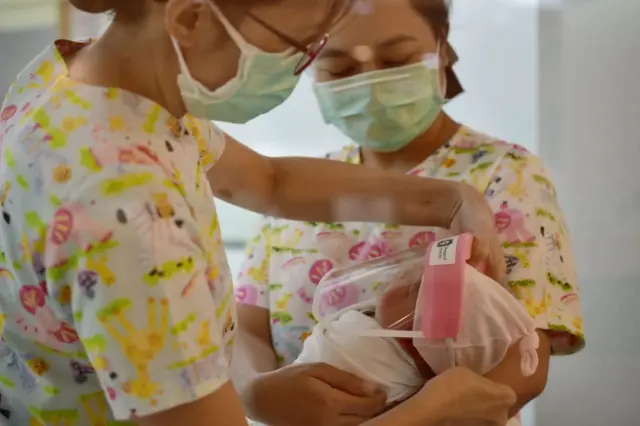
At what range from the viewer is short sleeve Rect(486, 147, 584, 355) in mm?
893

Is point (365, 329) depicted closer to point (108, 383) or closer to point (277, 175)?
point (277, 175)

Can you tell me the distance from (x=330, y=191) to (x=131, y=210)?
0.41 m

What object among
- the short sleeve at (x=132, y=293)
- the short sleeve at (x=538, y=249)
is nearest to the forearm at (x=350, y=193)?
the short sleeve at (x=538, y=249)

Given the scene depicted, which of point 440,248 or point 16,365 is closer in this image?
point 16,365

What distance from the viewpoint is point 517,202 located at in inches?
37.2

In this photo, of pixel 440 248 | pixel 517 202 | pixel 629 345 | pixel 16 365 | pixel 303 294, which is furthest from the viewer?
pixel 629 345

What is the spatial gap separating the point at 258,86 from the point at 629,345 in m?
0.88

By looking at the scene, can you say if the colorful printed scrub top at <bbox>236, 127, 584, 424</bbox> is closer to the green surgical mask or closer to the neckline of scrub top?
the green surgical mask

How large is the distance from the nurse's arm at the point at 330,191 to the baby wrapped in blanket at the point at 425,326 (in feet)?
0.20

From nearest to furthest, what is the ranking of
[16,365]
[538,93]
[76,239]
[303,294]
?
[76,239] → [16,365] → [303,294] → [538,93]

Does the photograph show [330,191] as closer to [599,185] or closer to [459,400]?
[459,400]

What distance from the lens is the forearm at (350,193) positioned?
0.87 meters

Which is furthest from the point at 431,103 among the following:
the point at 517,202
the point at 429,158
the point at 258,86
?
the point at 258,86

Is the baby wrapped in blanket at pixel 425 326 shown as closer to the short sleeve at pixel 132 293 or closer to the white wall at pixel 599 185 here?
the short sleeve at pixel 132 293
